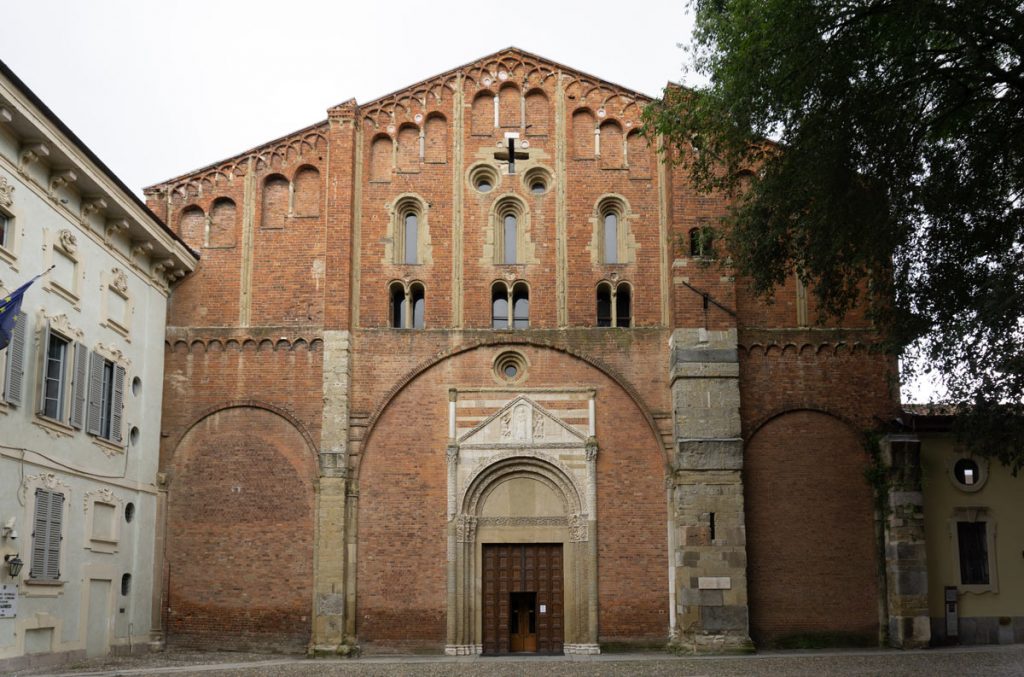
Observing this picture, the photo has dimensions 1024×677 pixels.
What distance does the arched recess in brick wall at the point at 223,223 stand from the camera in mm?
26219

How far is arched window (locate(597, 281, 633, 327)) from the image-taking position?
2591cm

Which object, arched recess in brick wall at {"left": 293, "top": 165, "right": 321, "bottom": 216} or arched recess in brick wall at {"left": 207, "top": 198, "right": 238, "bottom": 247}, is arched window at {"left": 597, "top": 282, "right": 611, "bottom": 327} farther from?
arched recess in brick wall at {"left": 207, "top": 198, "right": 238, "bottom": 247}

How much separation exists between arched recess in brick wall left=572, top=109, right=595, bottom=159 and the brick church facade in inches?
3.7

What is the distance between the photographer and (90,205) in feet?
71.7

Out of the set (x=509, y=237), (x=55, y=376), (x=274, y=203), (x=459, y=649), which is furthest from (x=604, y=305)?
(x=55, y=376)

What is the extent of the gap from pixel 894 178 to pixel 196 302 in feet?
51.2

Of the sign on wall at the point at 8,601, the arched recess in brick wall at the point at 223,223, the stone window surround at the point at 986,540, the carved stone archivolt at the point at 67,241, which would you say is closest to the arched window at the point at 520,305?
the arched recess in brick wall at the point at 223,223

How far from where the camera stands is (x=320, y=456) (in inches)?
971

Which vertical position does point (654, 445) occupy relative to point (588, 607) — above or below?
above

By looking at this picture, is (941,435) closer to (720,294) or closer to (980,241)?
(720,294)

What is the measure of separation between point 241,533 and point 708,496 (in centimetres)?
987

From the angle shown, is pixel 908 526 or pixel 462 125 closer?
pixel 908 526

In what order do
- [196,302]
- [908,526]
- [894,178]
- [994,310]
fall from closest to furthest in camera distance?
1. [994,310]
2. [894,178]
3. [908,526]
4. [196,302]

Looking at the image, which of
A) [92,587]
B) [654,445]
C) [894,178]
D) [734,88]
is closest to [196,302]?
[92,587]
